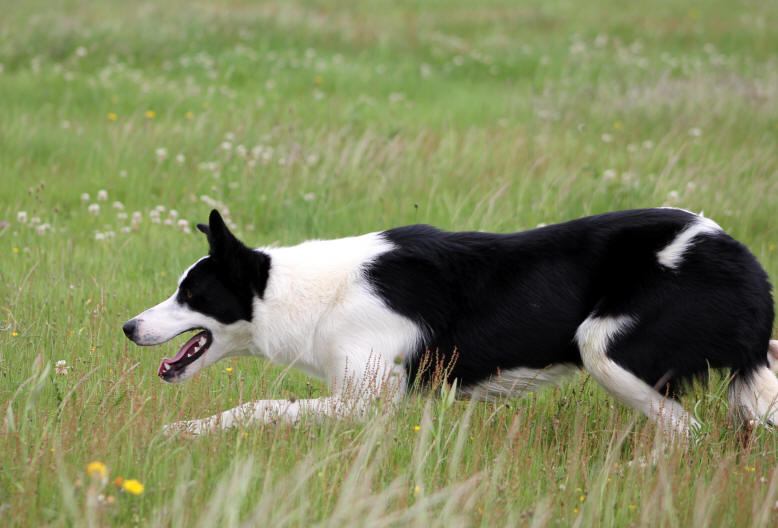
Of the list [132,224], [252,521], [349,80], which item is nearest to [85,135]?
[132,224]

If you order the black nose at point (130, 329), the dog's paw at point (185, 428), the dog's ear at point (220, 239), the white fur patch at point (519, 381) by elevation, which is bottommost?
the white fur patch at point (519, 381)

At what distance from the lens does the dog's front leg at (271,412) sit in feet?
11.6

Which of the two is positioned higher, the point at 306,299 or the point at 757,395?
the point at 306,299

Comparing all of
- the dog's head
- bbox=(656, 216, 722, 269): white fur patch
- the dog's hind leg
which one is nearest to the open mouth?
the dog's head

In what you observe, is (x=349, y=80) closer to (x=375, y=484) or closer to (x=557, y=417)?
(x=557, y=417)

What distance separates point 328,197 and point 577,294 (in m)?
3.61

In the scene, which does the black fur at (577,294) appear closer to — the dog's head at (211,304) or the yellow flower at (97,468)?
the dog's head at (211,304)

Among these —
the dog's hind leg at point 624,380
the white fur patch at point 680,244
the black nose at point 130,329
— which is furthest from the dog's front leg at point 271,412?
the white fur patch at point 680,244

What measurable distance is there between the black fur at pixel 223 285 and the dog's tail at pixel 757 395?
2.31 metres

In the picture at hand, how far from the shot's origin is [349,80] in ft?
40.5

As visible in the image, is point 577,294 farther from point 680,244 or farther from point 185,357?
point 185,357

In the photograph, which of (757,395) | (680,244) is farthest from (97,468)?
(757,395)

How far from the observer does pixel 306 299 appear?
4219mm

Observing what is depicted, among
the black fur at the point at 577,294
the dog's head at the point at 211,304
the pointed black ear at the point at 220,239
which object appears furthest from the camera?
the dog's head at the point at 211,304
